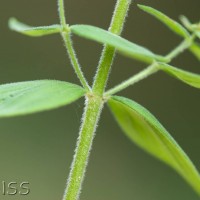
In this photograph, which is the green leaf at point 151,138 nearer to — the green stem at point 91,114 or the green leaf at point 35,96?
the green stem at point 91,114

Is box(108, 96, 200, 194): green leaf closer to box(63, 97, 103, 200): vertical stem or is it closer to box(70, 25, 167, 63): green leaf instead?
box(63, 97, 103, 200): vertical stem

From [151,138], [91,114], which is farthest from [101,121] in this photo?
[91,114]

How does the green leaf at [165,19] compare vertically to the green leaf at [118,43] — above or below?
above

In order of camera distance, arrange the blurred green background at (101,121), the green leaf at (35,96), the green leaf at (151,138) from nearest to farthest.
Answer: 1. the green leaf at (35,96)
2. the green leaf at (151,138)
3. the blurred green background at (101,121)

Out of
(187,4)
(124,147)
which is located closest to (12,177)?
(124,147)

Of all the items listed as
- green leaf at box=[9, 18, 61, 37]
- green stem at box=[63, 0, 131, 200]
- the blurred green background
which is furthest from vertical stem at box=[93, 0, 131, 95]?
the blurred green background

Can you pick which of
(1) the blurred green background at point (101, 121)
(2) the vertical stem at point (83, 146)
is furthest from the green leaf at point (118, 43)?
(1) the blurred green background at point (101, 121)
